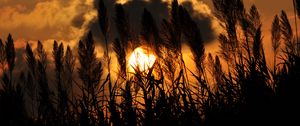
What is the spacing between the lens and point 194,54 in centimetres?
1059

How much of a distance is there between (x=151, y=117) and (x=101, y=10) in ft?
28.1

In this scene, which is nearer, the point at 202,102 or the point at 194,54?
the point at 202,102

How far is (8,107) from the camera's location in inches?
101

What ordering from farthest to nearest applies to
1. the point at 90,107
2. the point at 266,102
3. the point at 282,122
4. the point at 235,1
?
the point at 235,1 < the point at 90,107 < the point at 266,102 < the point at 282,122

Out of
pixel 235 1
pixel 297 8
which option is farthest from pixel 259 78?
pixel 297 8

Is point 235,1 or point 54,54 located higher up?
point 54,54

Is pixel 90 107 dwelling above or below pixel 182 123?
above

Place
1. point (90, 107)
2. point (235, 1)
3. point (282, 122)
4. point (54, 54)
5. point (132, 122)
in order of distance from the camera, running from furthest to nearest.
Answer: point (54, 54) → point (235, 1) → point (90, 107) → point (132, 122) → point (282, 122)

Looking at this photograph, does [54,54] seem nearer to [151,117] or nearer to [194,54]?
[194,54]

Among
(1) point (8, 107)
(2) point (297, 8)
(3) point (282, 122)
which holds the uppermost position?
(2) point (297, 8)

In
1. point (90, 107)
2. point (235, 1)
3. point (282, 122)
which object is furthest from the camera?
point (235, 1)

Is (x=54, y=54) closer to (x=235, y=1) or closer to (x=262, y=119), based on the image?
(x=235, y=1)

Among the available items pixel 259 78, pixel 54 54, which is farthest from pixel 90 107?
pixel 54 54

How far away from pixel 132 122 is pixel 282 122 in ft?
3.06
